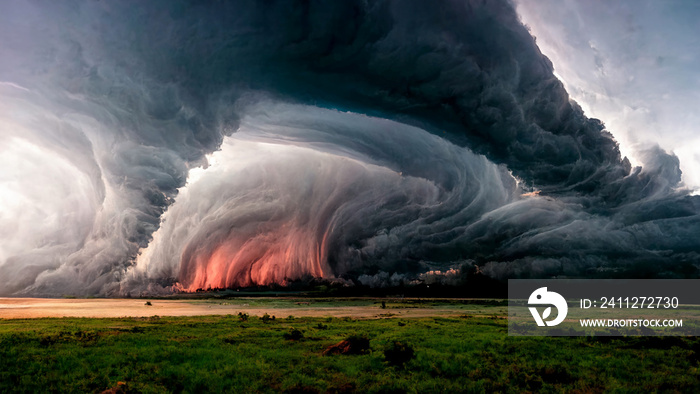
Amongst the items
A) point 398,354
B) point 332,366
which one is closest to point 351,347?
point 398,354

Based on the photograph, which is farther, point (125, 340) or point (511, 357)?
point (125, 340)

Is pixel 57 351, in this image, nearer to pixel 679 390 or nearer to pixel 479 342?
pixel 479 342

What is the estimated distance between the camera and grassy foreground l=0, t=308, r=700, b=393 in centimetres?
2917

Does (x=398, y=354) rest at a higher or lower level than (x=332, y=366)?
higher

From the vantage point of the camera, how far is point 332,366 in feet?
115

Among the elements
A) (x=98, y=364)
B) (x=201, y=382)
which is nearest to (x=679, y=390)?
(x=201, y=382)

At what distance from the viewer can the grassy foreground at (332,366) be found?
2917 centimetres

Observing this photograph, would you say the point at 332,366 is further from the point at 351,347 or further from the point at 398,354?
the point at 351,347

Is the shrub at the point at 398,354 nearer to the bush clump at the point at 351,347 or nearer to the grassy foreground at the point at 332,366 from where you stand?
the grassy foreground at the point at 332,366

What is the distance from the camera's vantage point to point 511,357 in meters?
39.6

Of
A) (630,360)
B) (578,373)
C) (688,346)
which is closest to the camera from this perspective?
(578,373)

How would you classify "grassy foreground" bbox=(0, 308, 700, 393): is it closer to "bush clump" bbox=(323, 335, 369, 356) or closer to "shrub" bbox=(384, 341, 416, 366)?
"shrub" bbox=(384, 341, 416, 366)

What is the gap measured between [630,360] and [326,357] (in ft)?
90.0

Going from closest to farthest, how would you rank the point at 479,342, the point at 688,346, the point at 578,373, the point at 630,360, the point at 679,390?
the point at 679,390, the point at 578,373, the point at 630,360, the point at 688,346, the point at 479,342
